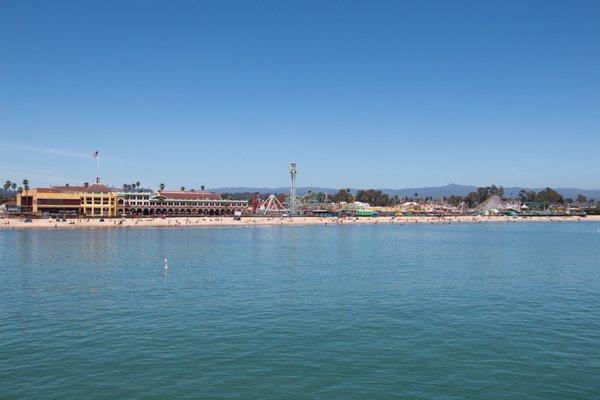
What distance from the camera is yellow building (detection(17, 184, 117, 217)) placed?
144 metres

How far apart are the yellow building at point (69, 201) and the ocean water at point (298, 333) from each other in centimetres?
10599

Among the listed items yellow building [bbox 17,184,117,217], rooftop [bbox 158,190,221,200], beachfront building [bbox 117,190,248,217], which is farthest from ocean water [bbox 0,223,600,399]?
rooftop [bbox 158,190,221,200]

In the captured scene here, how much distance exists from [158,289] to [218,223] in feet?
352

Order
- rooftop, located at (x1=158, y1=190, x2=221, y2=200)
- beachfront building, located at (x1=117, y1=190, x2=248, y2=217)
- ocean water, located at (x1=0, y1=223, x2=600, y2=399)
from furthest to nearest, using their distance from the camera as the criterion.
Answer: rooftop, located at (x1=158, y1=190, x2=221, y2=200)
beachfront building, located at (x1=117, y1=190, x2=248, y2=217)
ocean water, located at (x1=0, y1=223, x2=600, y2=399)

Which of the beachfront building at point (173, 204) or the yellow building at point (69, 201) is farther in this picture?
the beachfront building at point (173, 204)

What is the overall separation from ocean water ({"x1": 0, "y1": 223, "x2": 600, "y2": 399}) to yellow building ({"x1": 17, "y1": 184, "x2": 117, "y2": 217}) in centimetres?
10599

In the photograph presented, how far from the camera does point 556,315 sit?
2884 cm

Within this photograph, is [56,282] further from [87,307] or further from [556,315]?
[556,315]

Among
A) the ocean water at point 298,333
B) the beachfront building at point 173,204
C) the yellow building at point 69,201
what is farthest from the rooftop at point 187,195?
the ocean water at point 298,333

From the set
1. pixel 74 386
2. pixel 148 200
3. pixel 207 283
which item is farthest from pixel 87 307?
pixel 148 200

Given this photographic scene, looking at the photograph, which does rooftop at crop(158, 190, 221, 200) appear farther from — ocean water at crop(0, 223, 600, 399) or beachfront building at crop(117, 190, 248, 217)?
ocean water at crop(0, 223, 600, 399)

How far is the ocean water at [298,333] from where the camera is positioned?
1791 centimetres

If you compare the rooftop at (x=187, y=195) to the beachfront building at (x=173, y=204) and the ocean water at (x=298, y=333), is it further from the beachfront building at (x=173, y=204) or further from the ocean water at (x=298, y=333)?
the ocean water at (x=298, y=333)

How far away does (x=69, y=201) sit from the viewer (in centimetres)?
14625
